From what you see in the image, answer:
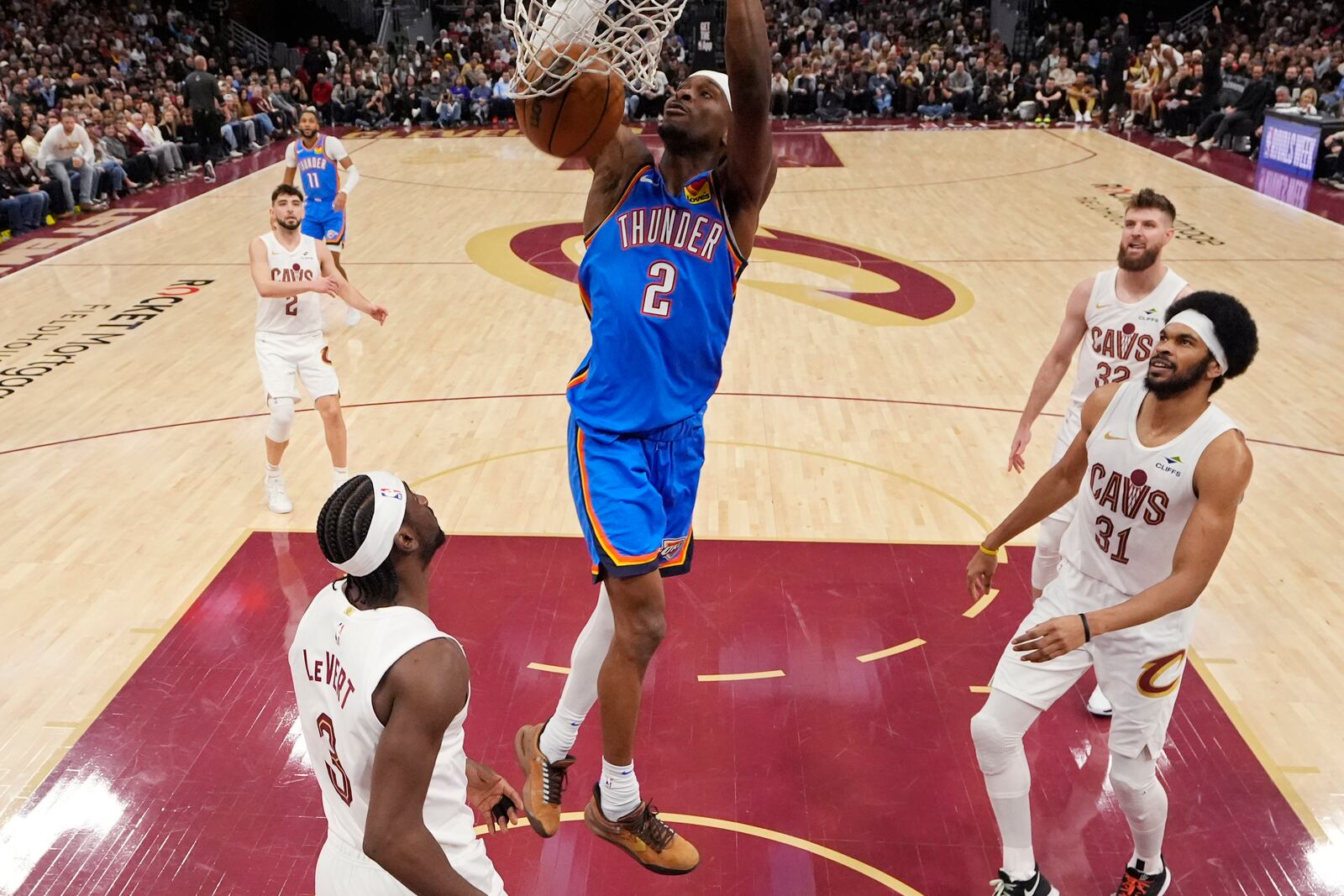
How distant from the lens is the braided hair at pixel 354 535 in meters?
2.36

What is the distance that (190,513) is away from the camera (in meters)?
6.52

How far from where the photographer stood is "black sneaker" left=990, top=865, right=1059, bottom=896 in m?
3.59

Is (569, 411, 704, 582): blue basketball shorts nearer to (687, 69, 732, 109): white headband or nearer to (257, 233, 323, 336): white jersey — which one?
(687, 69, 732, 109): white headband

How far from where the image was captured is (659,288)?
325 centimetres

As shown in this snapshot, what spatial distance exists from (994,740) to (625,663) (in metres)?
1.13

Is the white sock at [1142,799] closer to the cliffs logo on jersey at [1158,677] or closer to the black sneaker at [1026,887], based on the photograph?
the cliffs logo on jersey at [1158,677]

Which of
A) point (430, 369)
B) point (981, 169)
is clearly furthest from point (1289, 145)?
point (430, 369)

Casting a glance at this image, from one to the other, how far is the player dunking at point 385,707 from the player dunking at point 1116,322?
3.01 m

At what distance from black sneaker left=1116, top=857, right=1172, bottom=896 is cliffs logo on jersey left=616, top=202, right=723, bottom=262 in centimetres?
234

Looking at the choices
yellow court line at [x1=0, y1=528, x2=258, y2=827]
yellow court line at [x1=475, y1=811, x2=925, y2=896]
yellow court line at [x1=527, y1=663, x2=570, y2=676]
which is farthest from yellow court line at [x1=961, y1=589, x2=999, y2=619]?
yellow court line at [x1=0, y1=528, x2=258, y2=827]

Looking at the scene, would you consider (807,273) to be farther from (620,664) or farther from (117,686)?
(620,664)

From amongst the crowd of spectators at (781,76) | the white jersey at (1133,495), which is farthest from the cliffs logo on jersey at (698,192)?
the crowd of spectators at (781,76)

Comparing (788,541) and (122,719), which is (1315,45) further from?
(122,719)

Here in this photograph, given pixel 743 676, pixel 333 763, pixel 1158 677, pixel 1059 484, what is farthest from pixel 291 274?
pixel 1158 677
